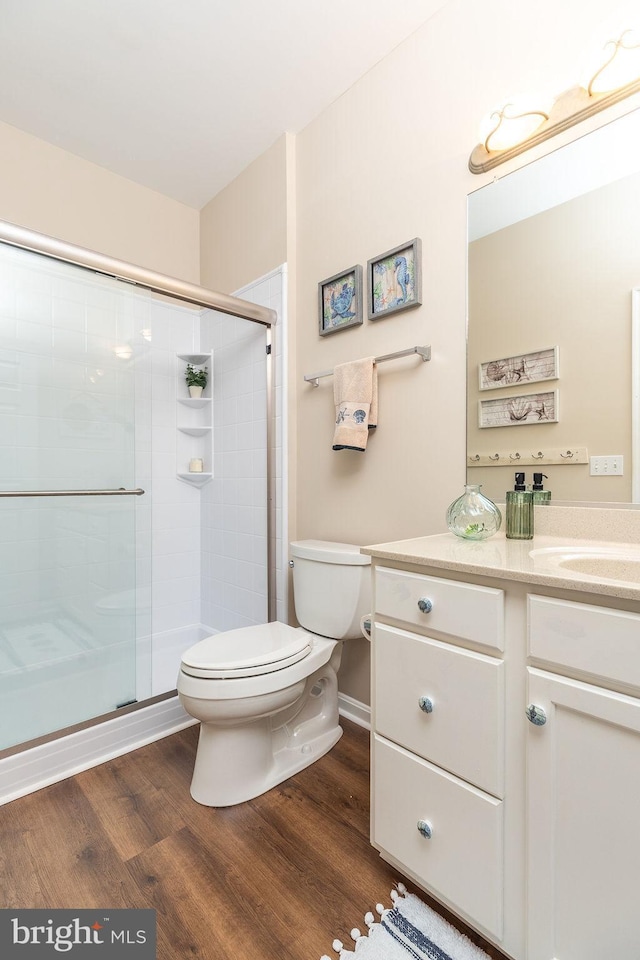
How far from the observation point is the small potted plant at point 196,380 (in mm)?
2656

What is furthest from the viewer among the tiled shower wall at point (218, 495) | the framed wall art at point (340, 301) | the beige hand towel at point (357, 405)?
the tiled shower wall at point (218, 495)

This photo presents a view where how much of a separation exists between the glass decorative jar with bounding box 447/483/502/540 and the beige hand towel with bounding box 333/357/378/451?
520 millimetres

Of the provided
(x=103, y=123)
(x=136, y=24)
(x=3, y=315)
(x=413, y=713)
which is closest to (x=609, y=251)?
(x=413, y=713)

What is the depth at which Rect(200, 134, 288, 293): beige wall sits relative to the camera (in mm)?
2209

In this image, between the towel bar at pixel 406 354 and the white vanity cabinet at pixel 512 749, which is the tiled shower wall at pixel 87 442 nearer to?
the towel bar at pixel 406 354

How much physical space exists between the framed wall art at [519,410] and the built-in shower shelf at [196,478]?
66.6 inches

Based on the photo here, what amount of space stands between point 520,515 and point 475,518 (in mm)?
125

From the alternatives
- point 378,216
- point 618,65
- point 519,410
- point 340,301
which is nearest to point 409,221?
point 378,216

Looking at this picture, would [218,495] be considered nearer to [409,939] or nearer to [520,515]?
[520,515]

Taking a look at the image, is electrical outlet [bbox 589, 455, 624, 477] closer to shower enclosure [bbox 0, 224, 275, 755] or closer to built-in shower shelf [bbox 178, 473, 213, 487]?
shower enclosure [bbox 0, 224, 275, 755]

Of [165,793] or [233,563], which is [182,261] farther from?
[165,793]

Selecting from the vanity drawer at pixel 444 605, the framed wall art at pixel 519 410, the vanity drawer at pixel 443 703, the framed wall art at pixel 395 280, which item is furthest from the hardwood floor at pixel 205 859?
the framed wall art at pixel 395 280

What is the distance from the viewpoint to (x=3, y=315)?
1.62 m

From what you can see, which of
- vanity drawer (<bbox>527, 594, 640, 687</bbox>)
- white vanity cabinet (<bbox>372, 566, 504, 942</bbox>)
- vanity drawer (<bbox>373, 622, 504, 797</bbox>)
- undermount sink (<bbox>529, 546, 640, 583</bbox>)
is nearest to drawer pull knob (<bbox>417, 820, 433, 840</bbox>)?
white vanity cabinet (<bbox>372, 566, 504, 942</bbox>)
